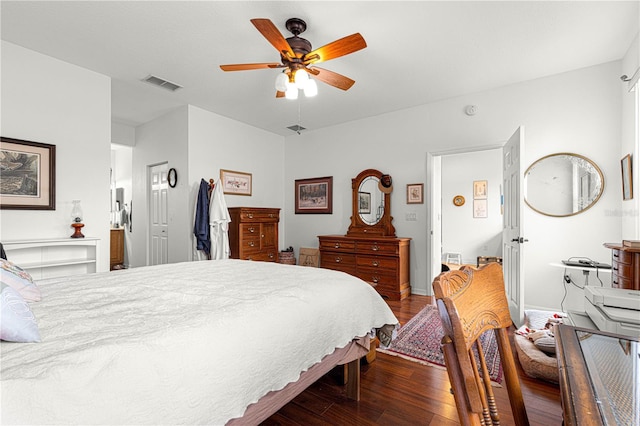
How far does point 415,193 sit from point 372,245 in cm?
105

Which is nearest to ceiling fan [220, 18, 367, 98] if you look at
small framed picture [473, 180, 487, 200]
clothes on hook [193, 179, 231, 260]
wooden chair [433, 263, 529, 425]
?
wooden chair [433, 263, 529, 425]

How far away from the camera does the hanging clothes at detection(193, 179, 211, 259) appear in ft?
13.5

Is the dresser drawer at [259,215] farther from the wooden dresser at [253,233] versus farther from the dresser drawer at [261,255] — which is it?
the dresser drawer at [261,255]

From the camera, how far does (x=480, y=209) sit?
654 cm

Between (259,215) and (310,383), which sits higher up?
(259,215)

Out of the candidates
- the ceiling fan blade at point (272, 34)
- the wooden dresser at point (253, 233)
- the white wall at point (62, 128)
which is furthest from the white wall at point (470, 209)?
the white wall at point (62, 128)

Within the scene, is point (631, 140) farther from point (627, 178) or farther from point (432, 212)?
point (432, 212)

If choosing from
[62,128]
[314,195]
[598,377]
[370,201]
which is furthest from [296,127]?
[598,377]

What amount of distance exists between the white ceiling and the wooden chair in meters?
2.32

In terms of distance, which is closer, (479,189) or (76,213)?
(76,213)

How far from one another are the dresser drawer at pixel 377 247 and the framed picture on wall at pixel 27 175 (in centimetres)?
378

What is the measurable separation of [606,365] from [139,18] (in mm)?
3508

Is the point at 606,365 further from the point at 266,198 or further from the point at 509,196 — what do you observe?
the point at 266,198

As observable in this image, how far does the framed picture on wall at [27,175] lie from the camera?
9.08ft
